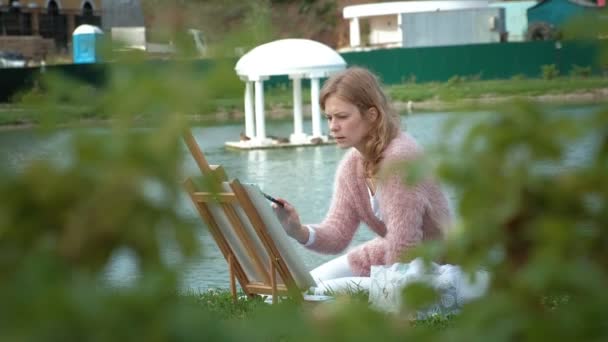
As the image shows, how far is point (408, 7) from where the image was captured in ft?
165

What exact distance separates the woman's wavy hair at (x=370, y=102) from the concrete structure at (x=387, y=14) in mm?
41604

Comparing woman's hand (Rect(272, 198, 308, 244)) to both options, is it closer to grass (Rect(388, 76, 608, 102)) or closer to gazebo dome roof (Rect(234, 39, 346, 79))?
gazebo dome roof (Rect(234, 39, 346, 79))

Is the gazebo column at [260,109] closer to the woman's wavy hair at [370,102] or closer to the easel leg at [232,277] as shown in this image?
the easel leg at [232,277]

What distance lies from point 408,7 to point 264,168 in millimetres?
35016

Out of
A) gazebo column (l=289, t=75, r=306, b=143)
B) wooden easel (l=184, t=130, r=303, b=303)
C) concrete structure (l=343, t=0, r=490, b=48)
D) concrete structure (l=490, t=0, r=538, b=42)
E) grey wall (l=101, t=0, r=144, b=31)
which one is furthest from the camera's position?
concrete structure (l=490, t=0, r=538, b=42)

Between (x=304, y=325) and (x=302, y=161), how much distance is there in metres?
15.6

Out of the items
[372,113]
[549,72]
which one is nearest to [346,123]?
[372,113]

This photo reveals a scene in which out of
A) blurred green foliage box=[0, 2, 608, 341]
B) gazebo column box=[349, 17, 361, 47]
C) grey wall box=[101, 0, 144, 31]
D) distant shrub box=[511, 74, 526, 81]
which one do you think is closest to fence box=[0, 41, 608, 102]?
distant shrub box=[511, 74, 526, 81]

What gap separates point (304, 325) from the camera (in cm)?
143

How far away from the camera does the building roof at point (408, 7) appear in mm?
48713

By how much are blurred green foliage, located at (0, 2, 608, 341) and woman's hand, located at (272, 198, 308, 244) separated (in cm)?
347

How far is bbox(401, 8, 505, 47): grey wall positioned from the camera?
4469 centimetres

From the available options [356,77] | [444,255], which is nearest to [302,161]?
[356,77]

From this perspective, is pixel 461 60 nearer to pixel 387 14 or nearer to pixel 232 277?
pixel 387 14
